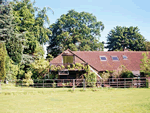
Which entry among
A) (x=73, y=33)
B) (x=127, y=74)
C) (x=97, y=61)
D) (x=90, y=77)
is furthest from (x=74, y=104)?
(x=73, y=33)

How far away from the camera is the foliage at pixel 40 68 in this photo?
27609 millimetres

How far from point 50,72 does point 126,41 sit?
25.2 m

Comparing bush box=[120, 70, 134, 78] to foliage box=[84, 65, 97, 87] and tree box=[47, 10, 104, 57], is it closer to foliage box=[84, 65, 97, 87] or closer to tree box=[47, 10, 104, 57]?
foliage box=[84, 65, 97, 87]

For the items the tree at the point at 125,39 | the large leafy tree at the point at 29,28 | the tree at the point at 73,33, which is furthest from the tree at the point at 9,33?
the tree at the point at 125,39

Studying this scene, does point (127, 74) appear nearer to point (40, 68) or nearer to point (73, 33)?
point (40, 68)

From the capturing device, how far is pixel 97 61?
29.9 metres

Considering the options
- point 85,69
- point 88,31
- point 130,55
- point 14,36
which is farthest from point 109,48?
point 14,36

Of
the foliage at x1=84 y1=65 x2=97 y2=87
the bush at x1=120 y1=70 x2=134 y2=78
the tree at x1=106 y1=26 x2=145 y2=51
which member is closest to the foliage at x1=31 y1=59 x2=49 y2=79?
the foliage at x1=84 y1=65 x2=97 y2=87

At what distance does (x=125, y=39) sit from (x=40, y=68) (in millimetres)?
27110

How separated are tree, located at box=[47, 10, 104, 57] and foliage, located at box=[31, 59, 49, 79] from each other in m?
12.1

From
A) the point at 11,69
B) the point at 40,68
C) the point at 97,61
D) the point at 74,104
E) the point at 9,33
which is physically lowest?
the point at 74,104

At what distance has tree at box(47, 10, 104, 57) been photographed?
40594 millimetres

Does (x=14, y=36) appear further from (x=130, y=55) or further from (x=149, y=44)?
(x=149, y=44)

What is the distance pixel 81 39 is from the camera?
136 feet
